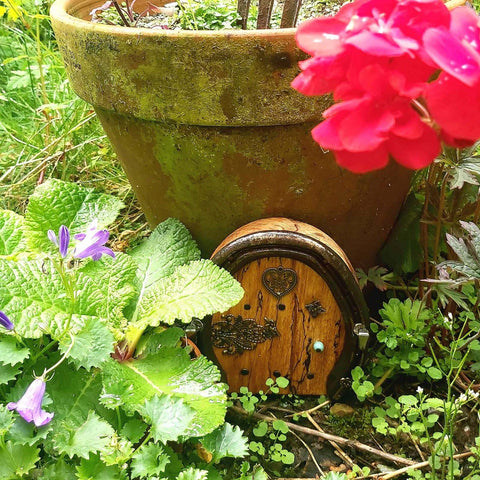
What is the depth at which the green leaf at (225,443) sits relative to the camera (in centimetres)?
98

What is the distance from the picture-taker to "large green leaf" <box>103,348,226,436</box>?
3.24ft

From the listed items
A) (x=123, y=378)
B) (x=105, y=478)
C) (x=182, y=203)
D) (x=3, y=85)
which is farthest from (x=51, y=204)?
(x=3, y=85)

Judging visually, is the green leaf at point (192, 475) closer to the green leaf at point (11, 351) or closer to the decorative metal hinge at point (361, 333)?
the green leaf at point (11, 351)

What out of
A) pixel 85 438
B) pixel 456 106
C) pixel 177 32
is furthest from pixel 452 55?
pixel 85 438

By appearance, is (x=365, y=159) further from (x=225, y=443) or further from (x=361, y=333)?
(x=361, y=333)

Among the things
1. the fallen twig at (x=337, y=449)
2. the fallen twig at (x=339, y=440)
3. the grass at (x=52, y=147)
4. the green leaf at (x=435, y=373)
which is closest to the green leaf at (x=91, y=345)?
the fallen twig at (x=339, y=440)

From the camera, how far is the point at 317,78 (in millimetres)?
439

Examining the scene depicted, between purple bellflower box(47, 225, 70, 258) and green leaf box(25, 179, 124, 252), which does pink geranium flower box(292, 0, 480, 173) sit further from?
green leaf box(25, 179, 124, 252)

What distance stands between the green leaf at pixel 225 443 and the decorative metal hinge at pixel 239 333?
244 mm

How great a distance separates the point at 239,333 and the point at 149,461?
38 cm

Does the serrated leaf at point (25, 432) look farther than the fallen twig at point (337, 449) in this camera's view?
No

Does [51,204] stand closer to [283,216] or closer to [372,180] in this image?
[283,216]

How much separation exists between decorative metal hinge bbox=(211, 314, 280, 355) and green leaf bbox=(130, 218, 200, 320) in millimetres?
151

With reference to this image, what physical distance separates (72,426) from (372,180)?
702mm
